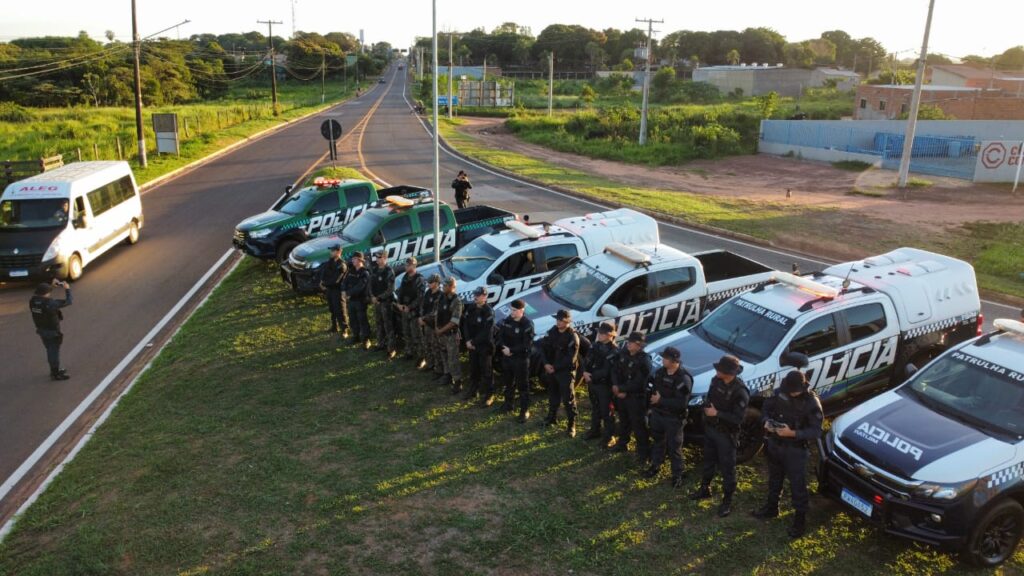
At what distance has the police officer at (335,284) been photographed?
11.8 metres

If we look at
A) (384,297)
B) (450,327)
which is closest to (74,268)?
(384,297)

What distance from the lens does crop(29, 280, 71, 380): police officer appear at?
34.2 feet

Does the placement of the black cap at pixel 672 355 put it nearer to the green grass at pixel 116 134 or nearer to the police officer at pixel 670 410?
the police officer at pixel 670 410

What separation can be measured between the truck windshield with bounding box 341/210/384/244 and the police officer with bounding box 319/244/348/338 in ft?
6.11

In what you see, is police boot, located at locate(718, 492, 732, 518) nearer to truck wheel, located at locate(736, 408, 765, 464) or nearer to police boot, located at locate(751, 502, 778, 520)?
police boot, located at locate(751, 502, 778, 520)

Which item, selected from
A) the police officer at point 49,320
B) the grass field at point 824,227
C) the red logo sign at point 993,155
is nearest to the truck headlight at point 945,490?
the grass field at point 824,227

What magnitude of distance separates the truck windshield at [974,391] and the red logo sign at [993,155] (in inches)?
1158

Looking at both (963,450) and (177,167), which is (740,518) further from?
(177,167)

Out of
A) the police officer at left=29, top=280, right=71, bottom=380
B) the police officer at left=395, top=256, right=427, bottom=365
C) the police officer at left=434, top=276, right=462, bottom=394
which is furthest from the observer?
the police officer at left=395, top=256, right=427, bottom=365

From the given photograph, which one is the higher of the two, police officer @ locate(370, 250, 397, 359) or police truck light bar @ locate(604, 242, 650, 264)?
police truck light bar @ locate(604, 242, 650, 264)

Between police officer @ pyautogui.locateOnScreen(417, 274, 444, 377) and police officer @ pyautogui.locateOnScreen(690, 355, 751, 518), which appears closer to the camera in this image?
police officer @ pyautogui.locateOnScreen(690, 355, 751, 518)

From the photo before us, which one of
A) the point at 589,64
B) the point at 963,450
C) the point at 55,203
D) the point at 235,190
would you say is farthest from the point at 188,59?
the point at 963,450

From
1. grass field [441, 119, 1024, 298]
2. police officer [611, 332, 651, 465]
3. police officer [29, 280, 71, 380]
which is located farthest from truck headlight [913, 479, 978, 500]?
police officer [29, 280, 71, 380]

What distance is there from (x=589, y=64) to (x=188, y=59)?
7986 centimetres
